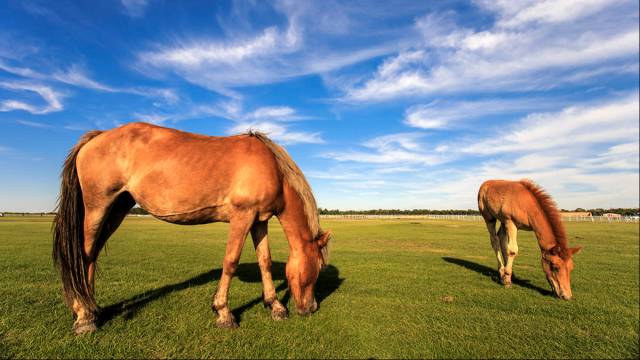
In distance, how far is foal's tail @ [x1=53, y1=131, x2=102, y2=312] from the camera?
15.4 feet

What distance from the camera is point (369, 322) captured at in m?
5.24

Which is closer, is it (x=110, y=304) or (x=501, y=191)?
(x=110, y=304)

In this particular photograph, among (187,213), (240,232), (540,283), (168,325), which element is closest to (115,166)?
(187,213)

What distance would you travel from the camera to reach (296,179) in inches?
221

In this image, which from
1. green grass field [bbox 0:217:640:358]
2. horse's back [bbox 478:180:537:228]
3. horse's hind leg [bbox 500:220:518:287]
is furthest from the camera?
horse's back [bbox 478:180:537:228]

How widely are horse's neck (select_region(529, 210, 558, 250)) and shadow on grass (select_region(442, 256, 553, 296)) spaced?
108 centimetres

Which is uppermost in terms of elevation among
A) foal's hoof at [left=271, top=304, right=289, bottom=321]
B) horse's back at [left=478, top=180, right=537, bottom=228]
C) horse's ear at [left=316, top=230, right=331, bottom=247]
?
horse's back at [left=478, top=180, right=537, bottom=228]

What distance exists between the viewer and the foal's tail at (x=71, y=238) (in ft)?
15.4

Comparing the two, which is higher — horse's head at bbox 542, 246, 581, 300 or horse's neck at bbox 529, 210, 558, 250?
horse's neck at bbox 529, 210, 558, 250

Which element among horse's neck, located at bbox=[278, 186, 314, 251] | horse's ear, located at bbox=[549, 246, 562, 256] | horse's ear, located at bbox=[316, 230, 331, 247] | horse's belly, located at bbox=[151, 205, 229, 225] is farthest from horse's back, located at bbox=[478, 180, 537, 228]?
horse's belly, located at bbox=[151, 205, 229, 225]

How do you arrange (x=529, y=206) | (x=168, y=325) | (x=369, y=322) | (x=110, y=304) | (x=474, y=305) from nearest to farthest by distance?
(x=168, y=325)
(x=369, y=322)
(x=110, y=304)
(x=474, y=305)
(x=529, y=206)

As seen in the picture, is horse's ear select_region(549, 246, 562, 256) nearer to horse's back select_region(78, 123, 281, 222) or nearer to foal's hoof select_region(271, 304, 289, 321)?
foal's hoof select_region(271, 304, 289, 321)

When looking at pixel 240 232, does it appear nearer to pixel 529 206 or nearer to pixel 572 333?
pixel 572 333

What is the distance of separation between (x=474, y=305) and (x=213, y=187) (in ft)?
18.3
